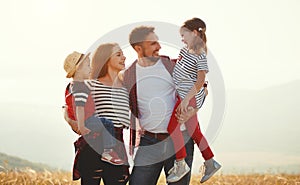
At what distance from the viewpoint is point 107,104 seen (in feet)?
14.1

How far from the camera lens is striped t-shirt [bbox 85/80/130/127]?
14.1 ft

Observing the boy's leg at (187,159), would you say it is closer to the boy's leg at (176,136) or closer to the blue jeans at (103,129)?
the boy's leg at (176,136)

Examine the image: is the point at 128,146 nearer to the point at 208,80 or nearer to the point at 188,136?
the point at 188,136

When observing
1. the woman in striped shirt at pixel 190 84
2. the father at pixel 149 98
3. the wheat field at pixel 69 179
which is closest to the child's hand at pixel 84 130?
the father at pixel 149 98

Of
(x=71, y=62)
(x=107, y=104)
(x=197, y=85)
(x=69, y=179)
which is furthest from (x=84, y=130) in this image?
(x=69, y=179)

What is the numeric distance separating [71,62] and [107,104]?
442mm

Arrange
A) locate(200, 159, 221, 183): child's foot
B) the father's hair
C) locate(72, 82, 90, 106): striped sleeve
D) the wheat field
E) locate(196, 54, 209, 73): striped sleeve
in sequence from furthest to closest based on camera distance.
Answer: the wheat field
locate(200, 159, 221, 183): child's foot
locate(196, 54, 209, 73): striped sleeve
the father's hair
locate(72, 82, 90, 106): striped sleeve

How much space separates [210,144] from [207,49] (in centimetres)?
81

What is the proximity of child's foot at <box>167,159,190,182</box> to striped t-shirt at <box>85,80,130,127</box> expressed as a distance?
574mm

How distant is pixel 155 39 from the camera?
4359 millimetres

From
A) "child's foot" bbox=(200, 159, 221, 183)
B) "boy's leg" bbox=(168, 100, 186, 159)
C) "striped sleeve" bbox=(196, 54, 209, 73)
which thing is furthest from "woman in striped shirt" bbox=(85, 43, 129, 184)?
"child's foot" bbox=(200, 159, 221, 183)

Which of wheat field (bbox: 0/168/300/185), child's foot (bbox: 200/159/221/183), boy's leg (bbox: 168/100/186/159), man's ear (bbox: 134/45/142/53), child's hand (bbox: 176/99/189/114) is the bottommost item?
wheat field (bbox: 0/168/300/185)

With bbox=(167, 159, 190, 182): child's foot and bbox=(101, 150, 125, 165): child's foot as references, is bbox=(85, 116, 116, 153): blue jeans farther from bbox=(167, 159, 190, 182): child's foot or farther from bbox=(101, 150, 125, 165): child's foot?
bbox=(167, 159, 190, 182): child's foot

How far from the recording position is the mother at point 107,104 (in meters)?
4.29
